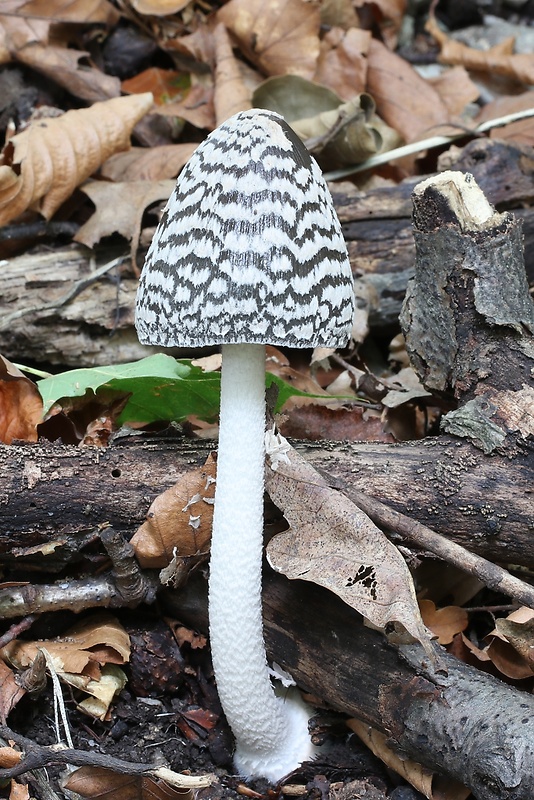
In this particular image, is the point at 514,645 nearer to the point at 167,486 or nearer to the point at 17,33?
the point at 167,486

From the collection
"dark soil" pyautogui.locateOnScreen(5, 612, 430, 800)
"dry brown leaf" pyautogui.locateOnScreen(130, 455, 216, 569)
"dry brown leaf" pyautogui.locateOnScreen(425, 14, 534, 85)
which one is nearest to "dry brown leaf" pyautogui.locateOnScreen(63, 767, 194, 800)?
"dark soil" pyautogui.locateOnScreen(5, 612, 430, 800)

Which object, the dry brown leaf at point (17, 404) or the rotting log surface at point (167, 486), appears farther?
the dry brown leaf at point (17, 404)

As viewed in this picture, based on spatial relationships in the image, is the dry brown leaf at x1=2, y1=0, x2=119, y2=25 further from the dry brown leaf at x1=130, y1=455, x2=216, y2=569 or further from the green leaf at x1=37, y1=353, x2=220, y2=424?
the dry brown leaf at x1=130, y1=455, x2=216, y2=569

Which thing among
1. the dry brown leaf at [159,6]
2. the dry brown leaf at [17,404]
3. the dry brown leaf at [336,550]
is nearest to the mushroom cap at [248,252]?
the dry brown leaf at [336,550]

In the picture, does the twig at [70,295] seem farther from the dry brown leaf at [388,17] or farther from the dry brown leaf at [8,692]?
the dry brown leaf at [388,17]

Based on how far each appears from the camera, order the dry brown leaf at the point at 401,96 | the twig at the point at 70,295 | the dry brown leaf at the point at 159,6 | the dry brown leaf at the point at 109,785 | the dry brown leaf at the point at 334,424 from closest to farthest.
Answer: the dry brown leaf at the point at 109,785 < the dry brown leaf at the point at 334,424 < the twig at the point at 70,295 < the dry brown leaf at the point at 401,96 < the dry brown leaf at the point at 159,6

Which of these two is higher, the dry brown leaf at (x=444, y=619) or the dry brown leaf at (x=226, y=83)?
the dry brown leaf at (x=226, y=83)
